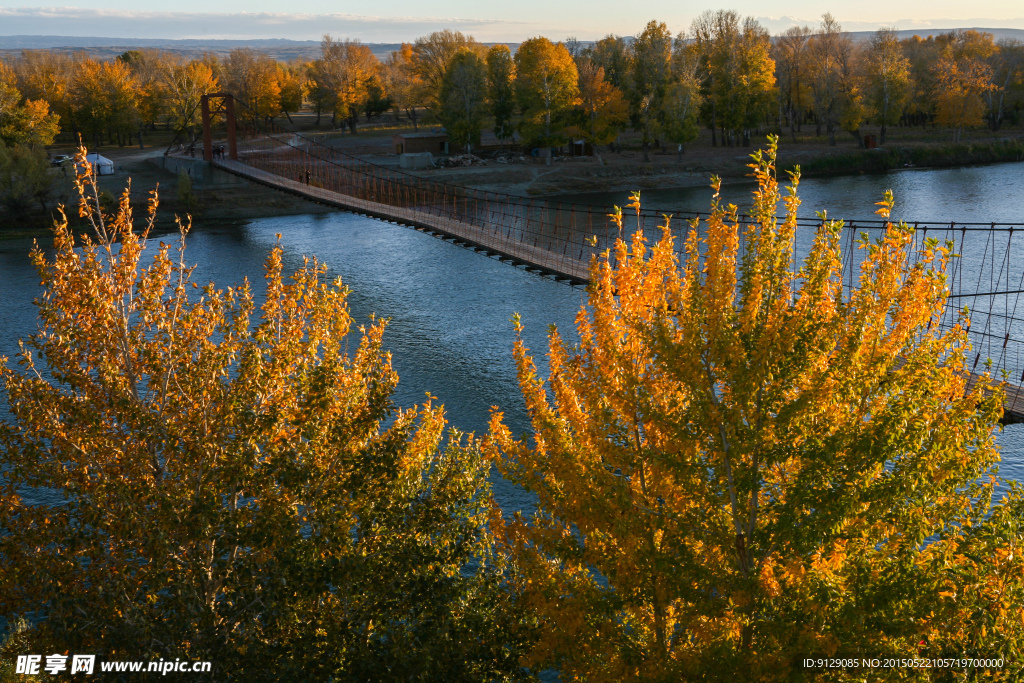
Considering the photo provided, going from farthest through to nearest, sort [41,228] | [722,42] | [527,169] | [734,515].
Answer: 1. [722,42]
2. [527,169]
3. [41,228]
4. [734,515]

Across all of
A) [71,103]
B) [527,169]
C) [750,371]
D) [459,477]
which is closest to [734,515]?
[750,371]

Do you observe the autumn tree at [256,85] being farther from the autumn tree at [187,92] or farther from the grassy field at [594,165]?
→ the grassy field at [594,165]

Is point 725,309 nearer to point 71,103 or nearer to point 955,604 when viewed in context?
point 955,604

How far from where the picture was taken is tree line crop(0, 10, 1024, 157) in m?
77.1

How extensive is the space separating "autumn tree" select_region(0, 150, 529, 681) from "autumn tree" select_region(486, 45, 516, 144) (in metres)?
69.6

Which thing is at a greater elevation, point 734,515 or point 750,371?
point 750,371

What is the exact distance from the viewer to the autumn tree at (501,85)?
78.6m

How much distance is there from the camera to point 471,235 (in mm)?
38281

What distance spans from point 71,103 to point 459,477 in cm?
8833

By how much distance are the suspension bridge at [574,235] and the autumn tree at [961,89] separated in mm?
41527

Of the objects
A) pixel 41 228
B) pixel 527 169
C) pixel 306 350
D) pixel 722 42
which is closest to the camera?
pixel 306 350

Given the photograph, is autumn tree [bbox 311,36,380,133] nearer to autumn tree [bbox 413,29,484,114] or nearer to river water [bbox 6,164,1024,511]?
autumn tree [bbox 413,29,484,114]

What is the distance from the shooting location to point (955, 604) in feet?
28.3

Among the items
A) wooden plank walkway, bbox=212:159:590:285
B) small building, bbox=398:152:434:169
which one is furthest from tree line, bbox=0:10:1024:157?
wooden plank walkway, bbox=212:159:590:285
